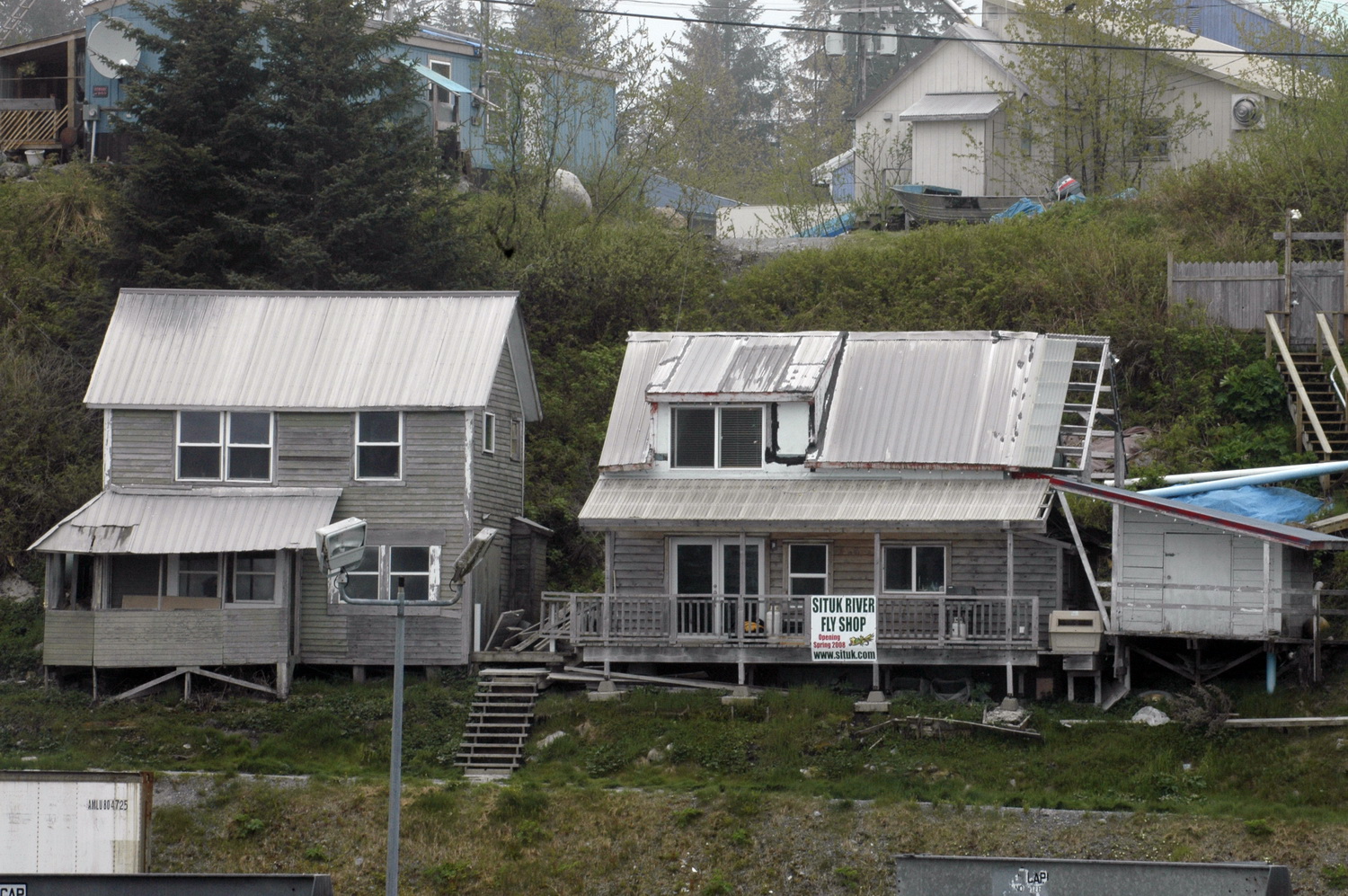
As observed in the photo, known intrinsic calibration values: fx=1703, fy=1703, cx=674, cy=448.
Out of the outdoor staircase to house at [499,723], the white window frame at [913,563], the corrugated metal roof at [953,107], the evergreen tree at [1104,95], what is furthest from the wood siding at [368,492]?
the evergreen tree at [1104,95]

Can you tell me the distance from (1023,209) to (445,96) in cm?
1850

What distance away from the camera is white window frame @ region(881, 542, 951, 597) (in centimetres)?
2905

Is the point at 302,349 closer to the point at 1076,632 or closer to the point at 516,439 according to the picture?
the point at 516,439

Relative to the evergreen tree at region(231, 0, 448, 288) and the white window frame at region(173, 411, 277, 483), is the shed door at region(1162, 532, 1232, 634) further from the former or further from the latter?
the evergreen tree at region(231, 0, 448, 288)

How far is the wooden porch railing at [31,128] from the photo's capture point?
168ft

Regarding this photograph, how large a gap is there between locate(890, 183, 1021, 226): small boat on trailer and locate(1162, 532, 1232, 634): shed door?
22.9 m

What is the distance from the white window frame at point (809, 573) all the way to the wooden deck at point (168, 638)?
28.6 feet

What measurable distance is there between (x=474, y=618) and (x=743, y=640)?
16.9ft

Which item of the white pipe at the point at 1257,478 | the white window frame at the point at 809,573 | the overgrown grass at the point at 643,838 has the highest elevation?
the white pipe at the point at 1257,478

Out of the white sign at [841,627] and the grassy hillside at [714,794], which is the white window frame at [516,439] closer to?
the grassy hillside at [714,794]

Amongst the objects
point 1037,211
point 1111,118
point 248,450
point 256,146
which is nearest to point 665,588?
point 248,450

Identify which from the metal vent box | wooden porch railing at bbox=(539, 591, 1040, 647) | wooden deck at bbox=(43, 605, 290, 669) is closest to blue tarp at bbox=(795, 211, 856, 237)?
wooden porch railing at bbox=(539, 591, 1040, 647)

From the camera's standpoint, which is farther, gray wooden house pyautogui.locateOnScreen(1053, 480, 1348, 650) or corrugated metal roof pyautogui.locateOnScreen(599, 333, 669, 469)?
corrugated metal roof pyautogui.locateOnScreen(599, 333, 669, 469)

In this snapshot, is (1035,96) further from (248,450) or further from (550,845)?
(550,845)
